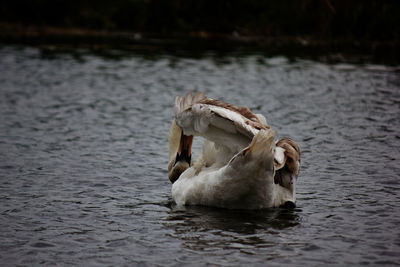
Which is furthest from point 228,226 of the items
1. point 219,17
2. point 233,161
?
point 219,17

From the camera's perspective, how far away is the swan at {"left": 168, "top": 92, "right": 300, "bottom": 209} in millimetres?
8141

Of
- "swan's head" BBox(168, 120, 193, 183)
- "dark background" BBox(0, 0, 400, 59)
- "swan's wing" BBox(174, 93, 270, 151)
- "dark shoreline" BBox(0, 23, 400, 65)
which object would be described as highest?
"dark background" BBox(0, 0, 400, 59)

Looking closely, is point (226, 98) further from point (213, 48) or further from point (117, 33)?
point (117, 33)

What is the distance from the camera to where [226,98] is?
20453 millimetres

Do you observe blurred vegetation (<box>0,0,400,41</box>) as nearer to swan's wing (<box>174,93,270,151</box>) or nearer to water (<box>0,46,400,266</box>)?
water (<box>0,46,400,266</box>)

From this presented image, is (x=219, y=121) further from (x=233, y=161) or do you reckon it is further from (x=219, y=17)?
(x=219, y=17)

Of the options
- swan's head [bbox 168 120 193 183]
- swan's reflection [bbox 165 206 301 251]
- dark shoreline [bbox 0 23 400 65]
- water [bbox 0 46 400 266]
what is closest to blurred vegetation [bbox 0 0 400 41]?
dark shoreline [bbox 0 23 400 65]

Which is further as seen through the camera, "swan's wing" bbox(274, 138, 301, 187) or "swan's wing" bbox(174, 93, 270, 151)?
"swan's wing" bbox(274, 138, 301, 187)

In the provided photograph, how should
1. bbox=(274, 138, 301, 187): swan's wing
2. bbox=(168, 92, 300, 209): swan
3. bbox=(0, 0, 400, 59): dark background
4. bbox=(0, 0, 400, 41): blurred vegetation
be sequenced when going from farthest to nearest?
bbox=(0, 0, 400, 41): blurred vegetation < bbox=(0, 0, 400, 59): dark background < bbox=(274, 138, 301, 187): swan's wing < bbox=(168, 92, 300, 209): swan

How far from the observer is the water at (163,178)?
7.42m

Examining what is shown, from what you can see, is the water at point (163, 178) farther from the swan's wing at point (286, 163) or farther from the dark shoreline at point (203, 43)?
the dark shoreline at point (203, 43)

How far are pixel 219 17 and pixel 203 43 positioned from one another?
31.7 feet

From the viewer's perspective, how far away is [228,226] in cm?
830

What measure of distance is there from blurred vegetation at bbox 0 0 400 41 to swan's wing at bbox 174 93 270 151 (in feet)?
100
